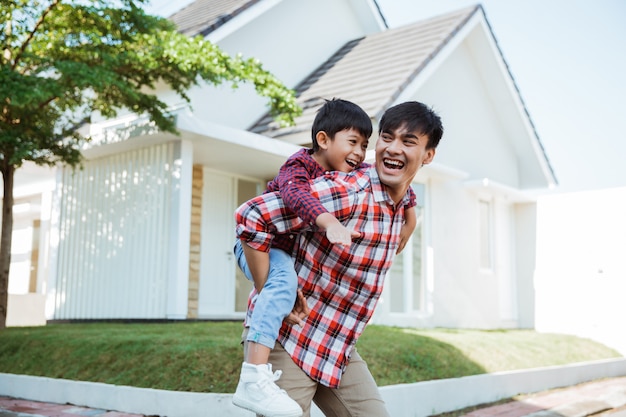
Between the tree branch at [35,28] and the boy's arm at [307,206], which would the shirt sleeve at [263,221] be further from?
the tree branch at [35,28]

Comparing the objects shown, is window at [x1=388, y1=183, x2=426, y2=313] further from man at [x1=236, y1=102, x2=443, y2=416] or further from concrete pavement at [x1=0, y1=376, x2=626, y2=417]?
man at [x1=236, y1=102, x2=443, y2=416]

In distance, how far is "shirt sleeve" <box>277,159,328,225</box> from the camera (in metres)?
2.12

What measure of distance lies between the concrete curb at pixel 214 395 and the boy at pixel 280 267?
2.70m

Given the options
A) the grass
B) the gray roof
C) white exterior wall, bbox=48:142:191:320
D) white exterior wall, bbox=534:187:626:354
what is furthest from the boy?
white exterior wall, bbox=534:187:626:354

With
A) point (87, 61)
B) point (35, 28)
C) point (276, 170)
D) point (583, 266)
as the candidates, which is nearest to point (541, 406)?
point (276, 170)

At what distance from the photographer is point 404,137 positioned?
2.31m

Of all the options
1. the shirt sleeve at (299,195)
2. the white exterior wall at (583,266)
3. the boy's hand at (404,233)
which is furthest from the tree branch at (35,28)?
the white exterior wall at (583,266)

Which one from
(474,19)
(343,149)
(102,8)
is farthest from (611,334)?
(343,149)

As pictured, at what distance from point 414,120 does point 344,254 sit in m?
0.51

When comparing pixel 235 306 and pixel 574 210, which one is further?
pixel 574 210

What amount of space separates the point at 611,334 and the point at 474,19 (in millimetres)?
6328

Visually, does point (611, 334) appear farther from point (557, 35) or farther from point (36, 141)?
point (557, 35)

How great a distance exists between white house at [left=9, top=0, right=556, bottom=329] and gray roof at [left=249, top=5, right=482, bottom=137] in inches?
1.8

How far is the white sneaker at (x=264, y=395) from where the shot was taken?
2.10m
